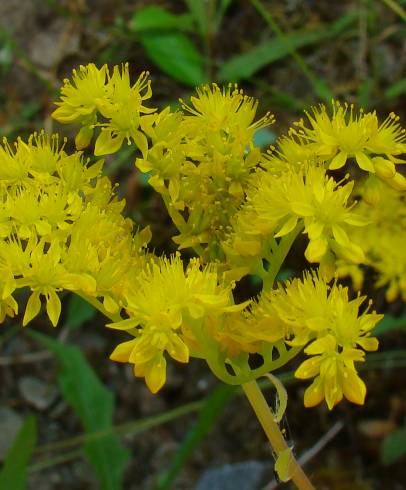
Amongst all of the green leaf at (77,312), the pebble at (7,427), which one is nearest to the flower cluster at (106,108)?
the green leaf at (77,312)

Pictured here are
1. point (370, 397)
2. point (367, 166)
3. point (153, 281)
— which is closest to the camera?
point (153, 281)

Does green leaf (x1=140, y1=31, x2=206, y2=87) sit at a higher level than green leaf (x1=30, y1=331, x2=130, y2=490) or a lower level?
higher

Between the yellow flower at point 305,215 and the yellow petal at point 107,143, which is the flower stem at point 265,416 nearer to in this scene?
the yellow flower at point 305,215

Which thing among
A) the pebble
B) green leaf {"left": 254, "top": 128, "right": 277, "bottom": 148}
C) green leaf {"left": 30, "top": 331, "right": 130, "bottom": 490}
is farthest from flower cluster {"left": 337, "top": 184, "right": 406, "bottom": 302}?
the pebble

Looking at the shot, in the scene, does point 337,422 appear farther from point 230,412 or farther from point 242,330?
point 242,330

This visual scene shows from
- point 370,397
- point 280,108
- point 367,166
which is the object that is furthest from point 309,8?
point 367,166

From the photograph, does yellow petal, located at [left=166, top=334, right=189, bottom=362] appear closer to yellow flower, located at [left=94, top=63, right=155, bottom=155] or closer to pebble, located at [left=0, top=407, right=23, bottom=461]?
yellow flower, located at [left=94, top=63, right=155, bottom=155]
